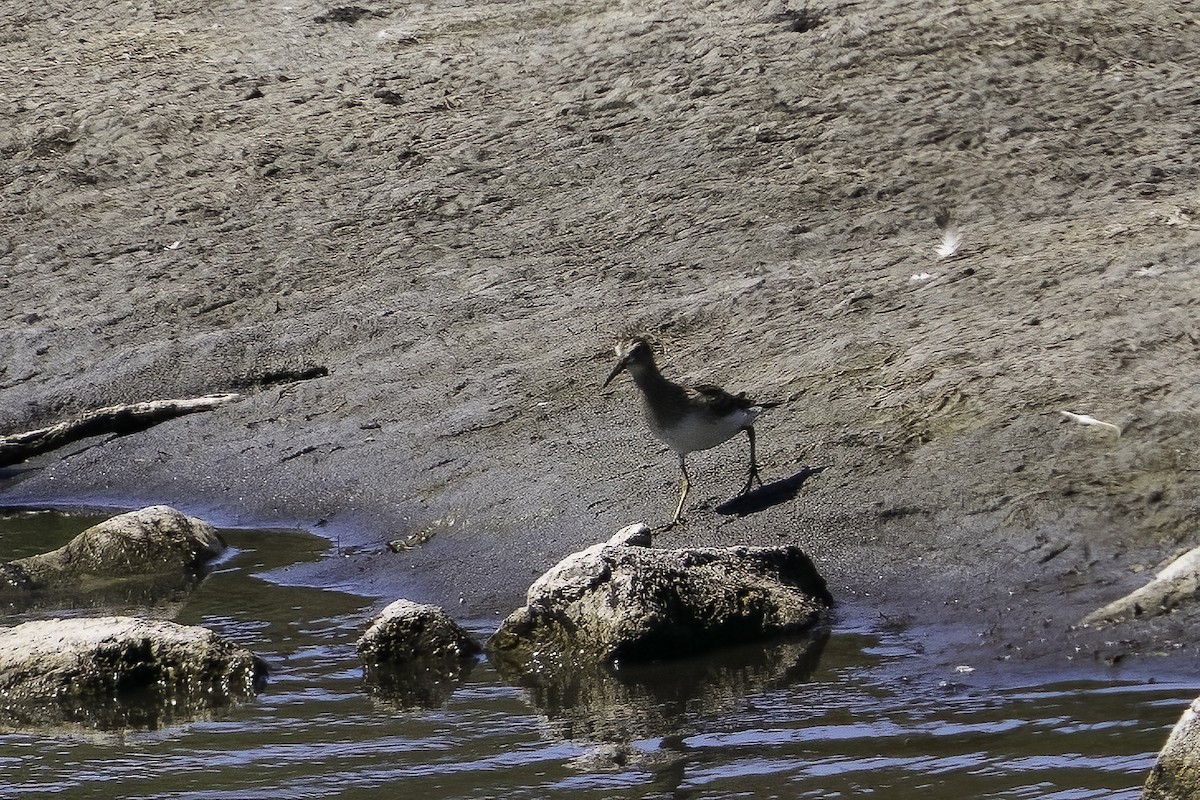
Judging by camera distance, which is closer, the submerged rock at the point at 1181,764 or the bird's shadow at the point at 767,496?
the submerged rock at the point at 1181,764

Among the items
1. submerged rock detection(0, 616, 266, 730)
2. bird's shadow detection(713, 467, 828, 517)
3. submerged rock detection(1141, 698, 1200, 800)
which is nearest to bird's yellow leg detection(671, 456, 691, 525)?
bird's shadow detection(713, 467, 828, 517)

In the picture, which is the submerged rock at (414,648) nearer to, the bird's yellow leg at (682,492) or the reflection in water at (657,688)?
the reflection in water at (657,688)

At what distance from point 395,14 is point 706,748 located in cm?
1038

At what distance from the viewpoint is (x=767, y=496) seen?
30.4 ft

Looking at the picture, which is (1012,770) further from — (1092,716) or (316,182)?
(316,182)

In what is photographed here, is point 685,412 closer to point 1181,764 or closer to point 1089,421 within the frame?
point 1089,421

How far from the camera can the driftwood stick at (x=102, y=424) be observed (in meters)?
11.3

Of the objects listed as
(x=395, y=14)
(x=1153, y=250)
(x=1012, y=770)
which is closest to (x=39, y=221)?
(x=395, y=14)

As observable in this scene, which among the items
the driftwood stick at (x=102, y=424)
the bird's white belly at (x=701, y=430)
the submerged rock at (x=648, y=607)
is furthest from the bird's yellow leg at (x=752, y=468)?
the driftwood stick at (x=102, y=424)

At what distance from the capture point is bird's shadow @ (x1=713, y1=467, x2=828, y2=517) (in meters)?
9.19

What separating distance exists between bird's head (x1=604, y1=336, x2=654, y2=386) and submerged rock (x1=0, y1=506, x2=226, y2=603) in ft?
7.72

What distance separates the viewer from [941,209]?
462 inches

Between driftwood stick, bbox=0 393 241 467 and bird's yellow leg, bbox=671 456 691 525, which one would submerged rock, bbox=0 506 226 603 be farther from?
bird's yellow leg, bbox=671 456 691 525

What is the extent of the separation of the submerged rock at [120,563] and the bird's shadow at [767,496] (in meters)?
2.74
